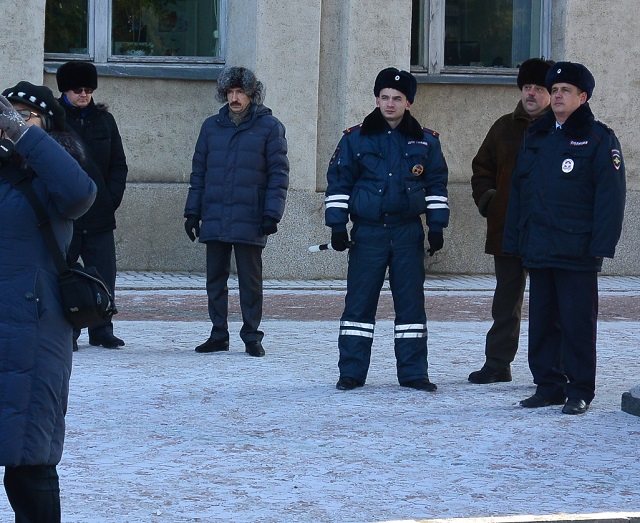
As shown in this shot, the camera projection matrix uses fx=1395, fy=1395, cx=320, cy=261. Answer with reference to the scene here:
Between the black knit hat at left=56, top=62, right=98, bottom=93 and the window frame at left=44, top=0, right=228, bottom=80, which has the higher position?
the window frame at left=44, top=0, right=228, bottom=80

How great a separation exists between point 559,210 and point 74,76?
3.60 m

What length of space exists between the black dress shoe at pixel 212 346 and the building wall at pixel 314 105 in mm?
4711

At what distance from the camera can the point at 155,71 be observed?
14.9 metres

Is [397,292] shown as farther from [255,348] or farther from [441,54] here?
[441,54]

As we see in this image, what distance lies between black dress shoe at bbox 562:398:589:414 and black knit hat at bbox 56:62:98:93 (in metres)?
3.96

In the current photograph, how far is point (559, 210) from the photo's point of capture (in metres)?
7.55

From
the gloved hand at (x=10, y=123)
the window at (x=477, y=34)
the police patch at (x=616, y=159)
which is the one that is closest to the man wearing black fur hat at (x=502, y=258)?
the police patch at (x=616, y=159)

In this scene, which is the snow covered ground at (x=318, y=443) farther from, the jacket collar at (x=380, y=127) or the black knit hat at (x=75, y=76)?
the black knit hat at (x=75, y=76)

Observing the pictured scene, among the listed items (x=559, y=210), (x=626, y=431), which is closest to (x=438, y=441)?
(x=626, y=431)

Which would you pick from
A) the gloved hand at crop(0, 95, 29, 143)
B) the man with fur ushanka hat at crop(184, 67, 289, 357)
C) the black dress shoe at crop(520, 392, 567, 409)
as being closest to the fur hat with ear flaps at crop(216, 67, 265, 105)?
the man with fur ushanka hat at crop(184, 67, 289, 357)

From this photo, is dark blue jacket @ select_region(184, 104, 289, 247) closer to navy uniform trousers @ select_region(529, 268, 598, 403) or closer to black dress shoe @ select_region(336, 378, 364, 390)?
black dress shoe @ select_region(336, 378, 364, 390)

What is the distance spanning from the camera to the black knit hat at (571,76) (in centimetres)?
755

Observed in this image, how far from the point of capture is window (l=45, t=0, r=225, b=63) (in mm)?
14977

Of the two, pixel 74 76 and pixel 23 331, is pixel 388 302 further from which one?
pixel 23 331
